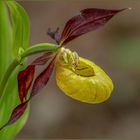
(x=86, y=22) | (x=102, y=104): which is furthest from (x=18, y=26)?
(x=102, y=104)

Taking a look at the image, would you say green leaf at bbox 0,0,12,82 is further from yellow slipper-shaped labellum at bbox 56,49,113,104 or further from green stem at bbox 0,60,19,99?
yellow slipper-shaped labellum at bbox 56,49,113,104

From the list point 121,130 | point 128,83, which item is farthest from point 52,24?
point 121,130

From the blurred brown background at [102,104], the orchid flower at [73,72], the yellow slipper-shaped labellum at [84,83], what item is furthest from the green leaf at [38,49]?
the blurred brown background at [102,104]

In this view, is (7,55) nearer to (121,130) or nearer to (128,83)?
(121,130)

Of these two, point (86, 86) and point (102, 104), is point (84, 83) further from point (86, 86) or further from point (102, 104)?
point (102, 104)

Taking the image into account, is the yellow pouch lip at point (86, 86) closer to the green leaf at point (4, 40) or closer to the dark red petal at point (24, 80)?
the dark red petal at point (24, 80)
